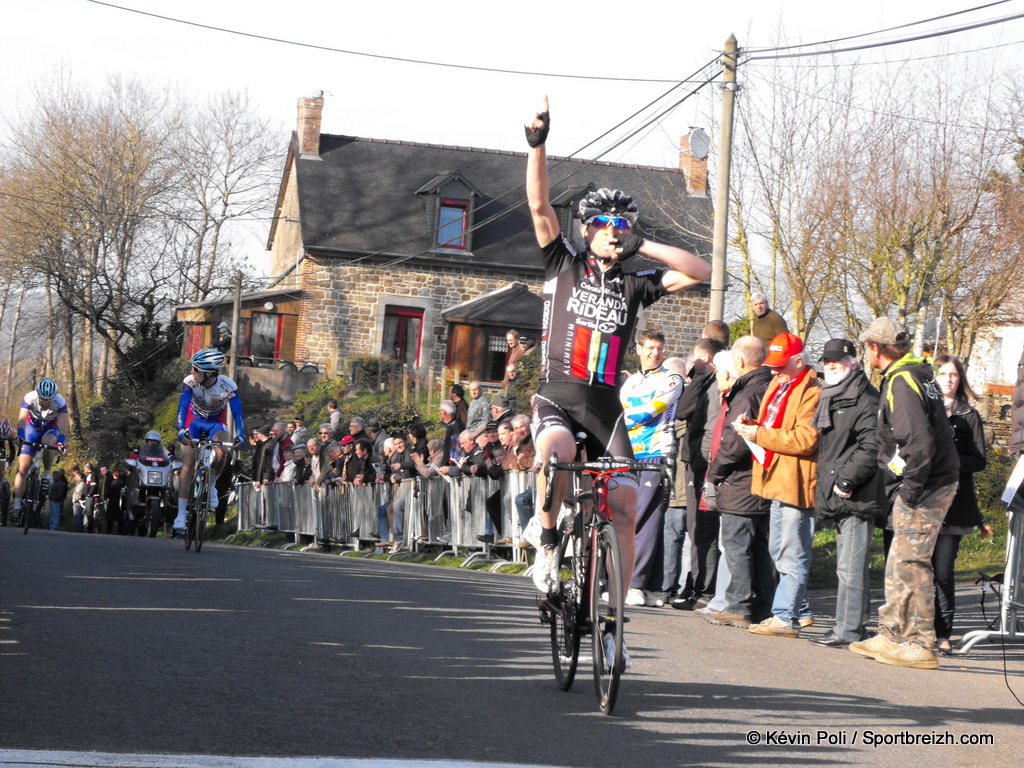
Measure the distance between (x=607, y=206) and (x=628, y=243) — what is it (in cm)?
29

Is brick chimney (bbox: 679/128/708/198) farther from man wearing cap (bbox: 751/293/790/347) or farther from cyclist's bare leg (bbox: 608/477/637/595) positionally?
cyclist's bare leg (bbox: 608/477/637/595)

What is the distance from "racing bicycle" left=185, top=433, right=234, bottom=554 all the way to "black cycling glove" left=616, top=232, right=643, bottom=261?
8.74 meters

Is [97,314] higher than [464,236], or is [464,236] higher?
[464,236]

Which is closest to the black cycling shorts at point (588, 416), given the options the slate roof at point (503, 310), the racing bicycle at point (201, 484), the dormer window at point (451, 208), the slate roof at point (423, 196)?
the racing bicycle at point (201, 484)

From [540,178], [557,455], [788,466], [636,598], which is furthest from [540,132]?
[636,598]

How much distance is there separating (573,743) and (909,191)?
30803mm

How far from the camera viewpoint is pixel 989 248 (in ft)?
115

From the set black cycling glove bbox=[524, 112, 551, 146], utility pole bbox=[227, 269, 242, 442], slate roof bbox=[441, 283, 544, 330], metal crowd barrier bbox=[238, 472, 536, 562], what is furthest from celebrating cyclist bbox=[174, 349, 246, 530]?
slate roof bbox=[441, 283, 544, 330]

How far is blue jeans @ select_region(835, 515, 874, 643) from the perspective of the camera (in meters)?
9.91

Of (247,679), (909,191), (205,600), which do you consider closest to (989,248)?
(909,191)

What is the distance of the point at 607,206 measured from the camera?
7.20 m

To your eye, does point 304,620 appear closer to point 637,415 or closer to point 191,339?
point 637,415

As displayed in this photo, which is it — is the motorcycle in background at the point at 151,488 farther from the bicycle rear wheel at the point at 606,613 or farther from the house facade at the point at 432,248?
the bicycle rear wheel at the point at 606,613

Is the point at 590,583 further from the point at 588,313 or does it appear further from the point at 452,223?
the point at 452,223
